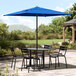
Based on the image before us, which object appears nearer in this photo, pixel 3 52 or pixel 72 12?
pixel 3 52

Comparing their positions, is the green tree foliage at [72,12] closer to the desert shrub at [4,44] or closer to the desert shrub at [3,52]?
the desert shrub at [4,44]

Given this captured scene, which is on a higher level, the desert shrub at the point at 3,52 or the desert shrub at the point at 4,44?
the desert shrub at the point at 4,44

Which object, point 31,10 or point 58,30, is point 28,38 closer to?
point 58,30

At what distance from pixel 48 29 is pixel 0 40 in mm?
37428

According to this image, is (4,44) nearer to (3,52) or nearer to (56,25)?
(3,52)

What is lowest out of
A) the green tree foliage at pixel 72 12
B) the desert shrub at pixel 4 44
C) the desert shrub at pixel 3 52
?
the desert shrub at pixel 3 52

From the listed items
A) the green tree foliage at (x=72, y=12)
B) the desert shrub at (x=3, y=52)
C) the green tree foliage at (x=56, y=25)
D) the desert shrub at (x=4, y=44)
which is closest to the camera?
the desert shrub at (x=3, y=52)

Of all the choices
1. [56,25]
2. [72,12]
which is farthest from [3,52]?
[56,25]

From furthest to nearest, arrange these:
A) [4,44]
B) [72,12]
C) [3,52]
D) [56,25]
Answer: [56,25]
[72,12]
[4,44]
[3,52]

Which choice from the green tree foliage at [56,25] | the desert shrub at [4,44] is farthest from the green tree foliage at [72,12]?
the desert shrub at [4,44]

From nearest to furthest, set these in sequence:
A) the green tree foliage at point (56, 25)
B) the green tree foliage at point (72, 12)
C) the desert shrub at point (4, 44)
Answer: the desert shrub at point (4, 44), the green tree foliage at point (72, 12), the green tree foliage at point (56, 25)

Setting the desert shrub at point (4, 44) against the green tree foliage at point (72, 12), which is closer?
the desert shrub at point (4, 44)

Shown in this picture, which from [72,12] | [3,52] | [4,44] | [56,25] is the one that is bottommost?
[3,52]

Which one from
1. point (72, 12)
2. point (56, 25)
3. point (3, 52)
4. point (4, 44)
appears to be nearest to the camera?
point (3, 52)
